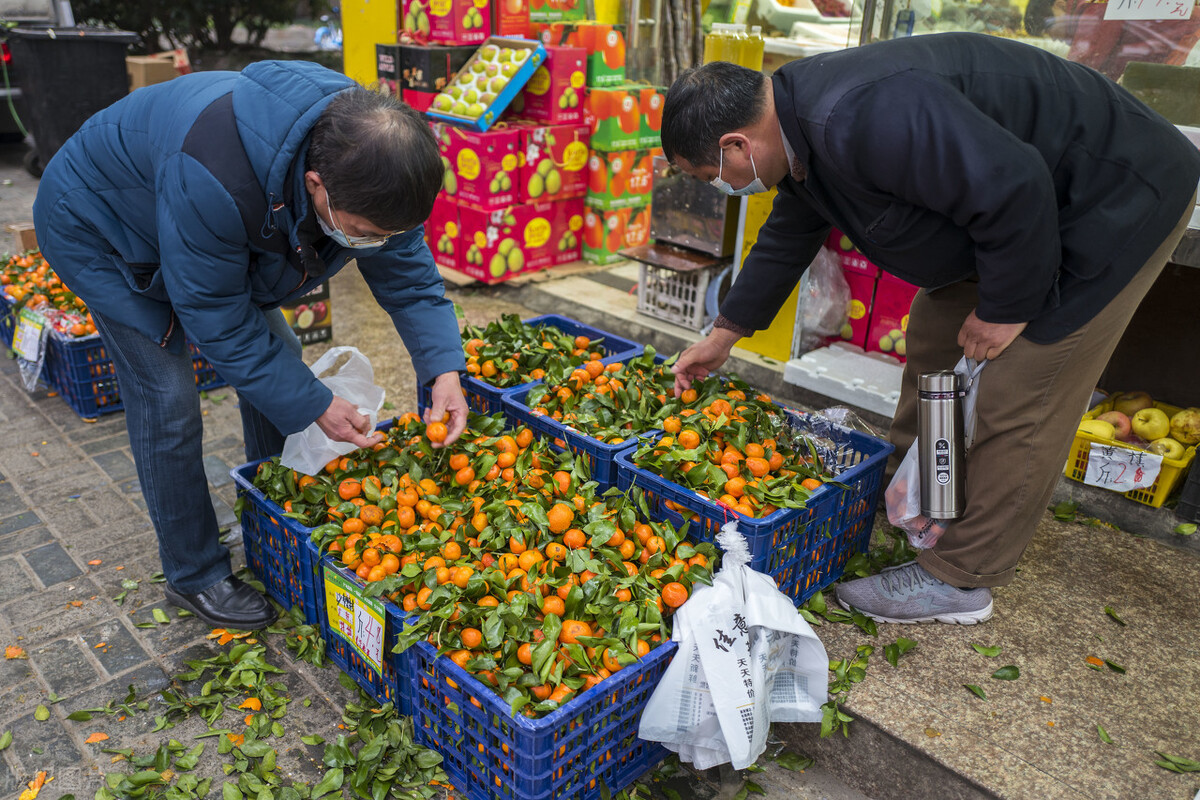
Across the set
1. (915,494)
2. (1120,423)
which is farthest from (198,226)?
(1120,423)

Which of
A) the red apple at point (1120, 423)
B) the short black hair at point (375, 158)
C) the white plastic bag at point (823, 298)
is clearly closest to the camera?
the short black hair at point (375, 158)

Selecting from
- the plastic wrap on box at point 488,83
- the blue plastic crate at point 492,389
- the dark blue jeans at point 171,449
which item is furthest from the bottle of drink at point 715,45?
the dark blue jeans at point 171,449

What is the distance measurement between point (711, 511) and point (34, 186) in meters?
9.52

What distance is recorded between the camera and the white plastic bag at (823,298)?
14.1 feet

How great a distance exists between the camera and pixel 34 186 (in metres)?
9.21

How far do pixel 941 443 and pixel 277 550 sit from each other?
2155 mm

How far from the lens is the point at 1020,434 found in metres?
2.55

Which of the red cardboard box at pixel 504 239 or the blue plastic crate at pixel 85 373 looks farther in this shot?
the red cardboard box at pixel 504 239

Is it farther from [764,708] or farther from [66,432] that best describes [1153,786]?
[66,432]

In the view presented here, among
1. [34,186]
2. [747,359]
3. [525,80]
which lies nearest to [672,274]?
[747,359]

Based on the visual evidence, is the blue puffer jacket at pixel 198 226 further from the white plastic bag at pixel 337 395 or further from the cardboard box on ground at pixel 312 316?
the cardboard box on ground at pixel 312 316

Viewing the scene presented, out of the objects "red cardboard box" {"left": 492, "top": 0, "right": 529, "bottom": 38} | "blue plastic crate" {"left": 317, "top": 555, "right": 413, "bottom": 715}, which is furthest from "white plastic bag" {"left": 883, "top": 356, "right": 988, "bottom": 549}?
"red cardboard box" {"left": 492, "top": 0, "right": 529, "bottom": 38}

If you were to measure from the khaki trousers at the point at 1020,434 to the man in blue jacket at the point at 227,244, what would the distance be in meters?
1.63

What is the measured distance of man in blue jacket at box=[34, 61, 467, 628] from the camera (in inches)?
81.4
